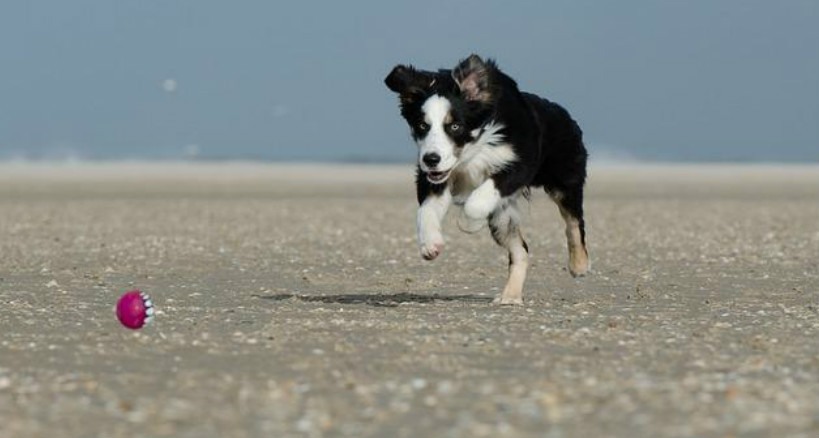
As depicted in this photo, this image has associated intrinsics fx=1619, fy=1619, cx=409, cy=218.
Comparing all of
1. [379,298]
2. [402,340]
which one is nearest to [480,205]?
[379,298]

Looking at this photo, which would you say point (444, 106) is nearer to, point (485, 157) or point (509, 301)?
point (485, 157)

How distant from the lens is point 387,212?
105ft

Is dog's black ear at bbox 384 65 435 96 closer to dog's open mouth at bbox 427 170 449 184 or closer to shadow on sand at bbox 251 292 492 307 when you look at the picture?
dog's open mouth at bbox 427 170 449 184

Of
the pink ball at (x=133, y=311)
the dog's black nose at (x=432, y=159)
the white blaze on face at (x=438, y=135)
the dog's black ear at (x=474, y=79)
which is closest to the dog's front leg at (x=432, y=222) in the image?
the white blaze on face at (x=438, y=135)

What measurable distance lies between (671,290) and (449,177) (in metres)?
3.37

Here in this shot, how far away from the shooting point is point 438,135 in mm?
11703

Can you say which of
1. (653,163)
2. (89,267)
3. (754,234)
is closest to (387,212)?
(754,234)

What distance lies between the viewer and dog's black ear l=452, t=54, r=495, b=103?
11984mm

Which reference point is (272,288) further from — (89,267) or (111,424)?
(111,424)

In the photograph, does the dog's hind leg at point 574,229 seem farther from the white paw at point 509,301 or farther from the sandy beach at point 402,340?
the white paw at point 509,301

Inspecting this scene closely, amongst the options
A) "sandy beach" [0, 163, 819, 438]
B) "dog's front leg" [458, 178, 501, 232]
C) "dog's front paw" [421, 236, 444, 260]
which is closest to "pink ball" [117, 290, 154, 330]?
"sandy beach" [0, 163, 819, 438]

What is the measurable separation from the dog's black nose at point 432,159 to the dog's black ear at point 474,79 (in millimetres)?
655

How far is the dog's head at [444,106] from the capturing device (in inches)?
460

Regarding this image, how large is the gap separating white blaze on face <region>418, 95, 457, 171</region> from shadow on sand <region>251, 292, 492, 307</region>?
166 cm
